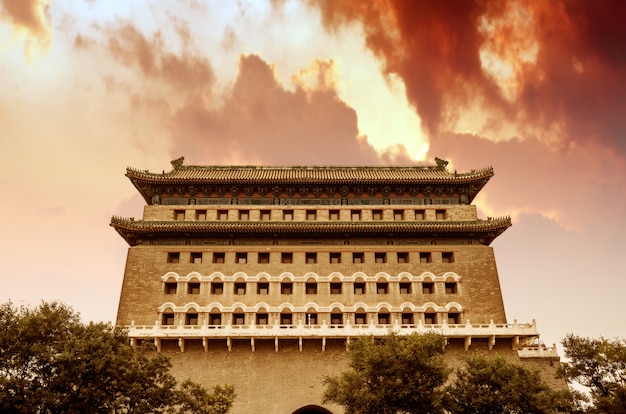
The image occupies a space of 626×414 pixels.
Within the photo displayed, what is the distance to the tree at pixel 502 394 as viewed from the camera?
88.9ft

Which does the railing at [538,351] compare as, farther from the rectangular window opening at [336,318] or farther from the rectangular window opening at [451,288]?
the rectangular window opening at [336,318]

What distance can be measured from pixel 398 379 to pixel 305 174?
2463 centimetres

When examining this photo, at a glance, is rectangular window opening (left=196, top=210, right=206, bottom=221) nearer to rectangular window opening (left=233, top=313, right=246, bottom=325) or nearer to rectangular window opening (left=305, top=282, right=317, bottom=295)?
rectangular window opening (left=233, top=313, right=246, bottom=325)

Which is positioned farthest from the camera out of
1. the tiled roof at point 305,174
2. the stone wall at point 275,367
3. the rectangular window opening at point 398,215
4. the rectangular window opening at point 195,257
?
the rectangular window opening at point 398,215

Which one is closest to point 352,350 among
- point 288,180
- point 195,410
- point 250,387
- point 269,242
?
point 195,410

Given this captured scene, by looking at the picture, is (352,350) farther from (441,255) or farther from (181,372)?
(441,255)

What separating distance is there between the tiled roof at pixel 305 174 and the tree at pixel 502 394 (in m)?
20.6

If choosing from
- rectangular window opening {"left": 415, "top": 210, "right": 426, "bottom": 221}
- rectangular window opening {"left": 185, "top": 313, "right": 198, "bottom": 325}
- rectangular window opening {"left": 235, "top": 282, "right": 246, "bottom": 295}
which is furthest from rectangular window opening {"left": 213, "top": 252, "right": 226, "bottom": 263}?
rectangular window opening {"left": 415, "top": 210, "right": 426, "bottom": 221}

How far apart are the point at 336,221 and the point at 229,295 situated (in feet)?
31.9

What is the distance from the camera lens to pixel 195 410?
1083 inches

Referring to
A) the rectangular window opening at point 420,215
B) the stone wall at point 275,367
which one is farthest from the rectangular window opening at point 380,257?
the stone wall at point 275,367

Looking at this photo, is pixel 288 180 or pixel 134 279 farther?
pixel 288 180

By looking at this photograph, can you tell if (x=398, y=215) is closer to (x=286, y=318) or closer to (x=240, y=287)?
(x=286, y=318)

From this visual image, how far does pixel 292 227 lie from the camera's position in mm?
42562
